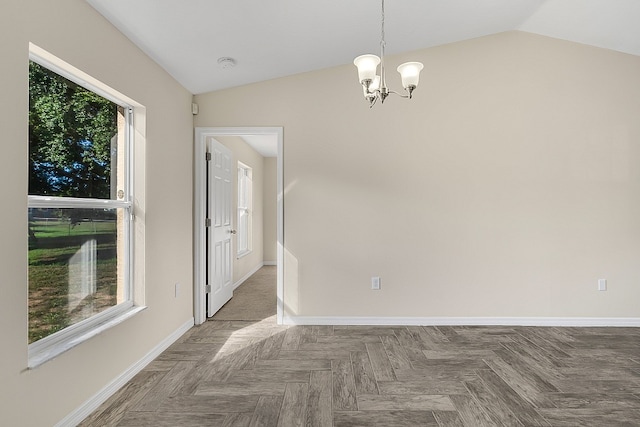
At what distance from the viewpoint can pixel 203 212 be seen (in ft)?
12.1

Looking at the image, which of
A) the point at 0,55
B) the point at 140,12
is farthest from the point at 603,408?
the point at 140,12

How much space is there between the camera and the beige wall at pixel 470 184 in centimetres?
353

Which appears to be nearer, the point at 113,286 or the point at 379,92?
the point at 379,92

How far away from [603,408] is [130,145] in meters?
3.68

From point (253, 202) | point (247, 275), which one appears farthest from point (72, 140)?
point (253, 202)

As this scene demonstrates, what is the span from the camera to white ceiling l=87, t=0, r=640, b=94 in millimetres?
2369

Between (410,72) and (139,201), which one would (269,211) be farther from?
(410,72)

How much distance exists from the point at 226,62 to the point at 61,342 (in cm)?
247

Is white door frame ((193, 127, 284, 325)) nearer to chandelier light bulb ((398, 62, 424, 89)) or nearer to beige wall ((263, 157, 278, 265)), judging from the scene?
chandelier light bulb ((398, 62, 424, 89))

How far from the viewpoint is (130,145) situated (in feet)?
8.74

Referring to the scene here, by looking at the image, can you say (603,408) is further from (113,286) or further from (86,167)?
(86,167)

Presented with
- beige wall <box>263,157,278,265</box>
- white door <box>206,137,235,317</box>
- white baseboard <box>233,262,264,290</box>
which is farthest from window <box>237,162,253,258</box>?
white door <box>206,137,235,317</box>

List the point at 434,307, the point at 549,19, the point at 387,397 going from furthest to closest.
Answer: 1. the point at 434,307
2. the point at 549,19
3. the point at 387,397

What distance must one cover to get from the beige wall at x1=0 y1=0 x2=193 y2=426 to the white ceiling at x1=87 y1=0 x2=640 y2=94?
0.21 meters
